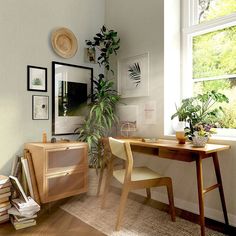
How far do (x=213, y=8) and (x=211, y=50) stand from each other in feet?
1.42

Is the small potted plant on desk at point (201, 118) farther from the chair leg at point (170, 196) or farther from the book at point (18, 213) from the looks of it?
the book at point (18, 213)

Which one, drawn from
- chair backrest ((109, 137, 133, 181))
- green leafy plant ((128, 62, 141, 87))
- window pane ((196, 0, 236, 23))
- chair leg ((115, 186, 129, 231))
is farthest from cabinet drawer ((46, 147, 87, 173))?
window pane ((196, 0, 236, 23))

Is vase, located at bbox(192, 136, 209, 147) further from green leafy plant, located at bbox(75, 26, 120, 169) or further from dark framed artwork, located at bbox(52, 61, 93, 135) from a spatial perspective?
dark framed artwork, located at bbox(52, 61, 93, 135)

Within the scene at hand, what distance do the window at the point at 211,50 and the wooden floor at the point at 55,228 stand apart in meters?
1.62

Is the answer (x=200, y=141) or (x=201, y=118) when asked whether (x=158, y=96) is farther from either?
(x=200, y=141)

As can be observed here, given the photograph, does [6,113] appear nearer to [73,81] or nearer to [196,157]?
[73,81]

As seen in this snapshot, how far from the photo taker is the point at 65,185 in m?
2.50

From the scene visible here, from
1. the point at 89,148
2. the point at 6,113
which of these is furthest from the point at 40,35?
the point at 89,148

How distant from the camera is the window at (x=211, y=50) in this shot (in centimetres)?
235

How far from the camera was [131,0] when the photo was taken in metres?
3.05

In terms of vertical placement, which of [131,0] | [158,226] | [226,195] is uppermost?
[131,0]

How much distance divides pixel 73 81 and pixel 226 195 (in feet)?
A: 7.00

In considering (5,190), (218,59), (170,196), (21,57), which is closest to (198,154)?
(170,196)

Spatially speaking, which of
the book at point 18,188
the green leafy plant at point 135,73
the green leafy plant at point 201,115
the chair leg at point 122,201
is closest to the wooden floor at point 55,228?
the chair leg at point 122,201
